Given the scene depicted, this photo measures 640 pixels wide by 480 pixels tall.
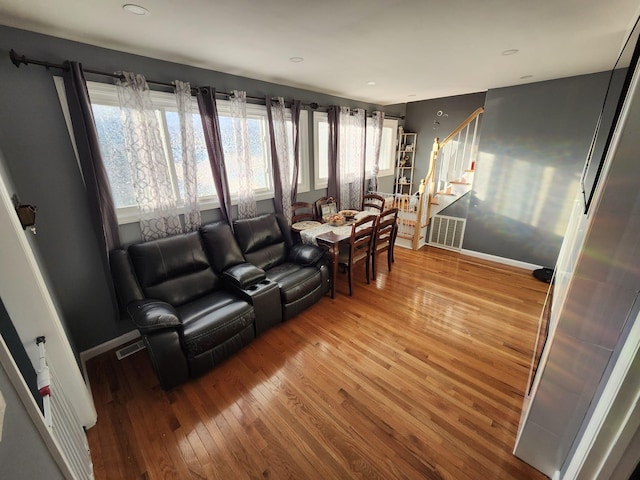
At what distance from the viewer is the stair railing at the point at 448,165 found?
4043 millimetres

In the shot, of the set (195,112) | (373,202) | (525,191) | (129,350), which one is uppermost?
(195,112)

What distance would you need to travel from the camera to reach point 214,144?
2580 millimetres

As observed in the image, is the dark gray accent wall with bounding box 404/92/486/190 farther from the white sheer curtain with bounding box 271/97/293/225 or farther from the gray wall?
the gray wall

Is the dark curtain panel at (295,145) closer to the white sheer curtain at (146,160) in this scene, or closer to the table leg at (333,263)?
the table leg at (333,263)

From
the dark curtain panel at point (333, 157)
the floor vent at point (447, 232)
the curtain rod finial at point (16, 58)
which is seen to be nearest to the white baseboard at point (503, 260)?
the floor vent at point (447, 232)

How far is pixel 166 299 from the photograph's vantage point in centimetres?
217

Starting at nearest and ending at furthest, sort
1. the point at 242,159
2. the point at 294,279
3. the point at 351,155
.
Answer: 1. the point at 294,279
2. the point at 242,159
3. the point at 351,155

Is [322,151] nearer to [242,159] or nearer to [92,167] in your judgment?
[242,159]

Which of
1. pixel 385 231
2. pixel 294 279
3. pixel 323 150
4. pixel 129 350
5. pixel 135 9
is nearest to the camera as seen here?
pixel 135 9

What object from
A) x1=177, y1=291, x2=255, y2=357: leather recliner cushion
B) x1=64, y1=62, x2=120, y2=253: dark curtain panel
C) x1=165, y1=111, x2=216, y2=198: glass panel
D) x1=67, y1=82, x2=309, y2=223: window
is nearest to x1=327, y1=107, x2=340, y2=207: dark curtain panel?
x1=67, y1=82, x2=309, y2=223: window

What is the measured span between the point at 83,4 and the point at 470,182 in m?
4.66

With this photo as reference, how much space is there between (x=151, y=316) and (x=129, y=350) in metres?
0.83

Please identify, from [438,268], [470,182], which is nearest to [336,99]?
[470,182]

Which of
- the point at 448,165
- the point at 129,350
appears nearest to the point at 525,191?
the point at 448,165
